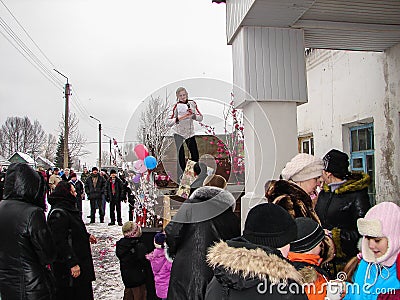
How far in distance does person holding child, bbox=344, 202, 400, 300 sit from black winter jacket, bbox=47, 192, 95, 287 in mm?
2666

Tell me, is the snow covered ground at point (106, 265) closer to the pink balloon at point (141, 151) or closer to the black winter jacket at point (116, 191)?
the black winter jacket at point (116, 191)

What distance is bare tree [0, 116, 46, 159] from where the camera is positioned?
58688mm

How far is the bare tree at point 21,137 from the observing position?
58688 millimetres

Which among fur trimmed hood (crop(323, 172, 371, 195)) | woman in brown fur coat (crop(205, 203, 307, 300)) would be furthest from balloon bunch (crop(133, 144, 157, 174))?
woman in brown fur coat (crop(205, 203, 307, 300))

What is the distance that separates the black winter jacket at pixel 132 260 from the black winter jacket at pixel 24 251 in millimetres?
1162

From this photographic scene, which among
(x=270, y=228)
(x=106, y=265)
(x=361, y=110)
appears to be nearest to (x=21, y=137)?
(x=106, y=265)

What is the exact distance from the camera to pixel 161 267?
421 cm

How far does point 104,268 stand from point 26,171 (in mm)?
4364

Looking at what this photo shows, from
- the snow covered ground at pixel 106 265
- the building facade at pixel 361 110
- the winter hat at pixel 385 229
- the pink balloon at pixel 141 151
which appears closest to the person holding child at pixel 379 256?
the winter hat at pixel 385 229

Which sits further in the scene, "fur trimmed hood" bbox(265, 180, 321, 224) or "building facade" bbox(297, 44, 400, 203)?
"building facade" bbox(297, 44, 400, 203)

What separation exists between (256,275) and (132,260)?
3014 mm

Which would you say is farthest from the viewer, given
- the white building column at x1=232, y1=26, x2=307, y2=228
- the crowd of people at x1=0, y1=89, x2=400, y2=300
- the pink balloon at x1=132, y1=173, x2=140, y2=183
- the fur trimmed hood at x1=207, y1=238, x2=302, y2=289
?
the pink balloon at x1=132, y1=173, x2=140, y2=183

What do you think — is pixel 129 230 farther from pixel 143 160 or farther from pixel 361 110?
pixel 361 110

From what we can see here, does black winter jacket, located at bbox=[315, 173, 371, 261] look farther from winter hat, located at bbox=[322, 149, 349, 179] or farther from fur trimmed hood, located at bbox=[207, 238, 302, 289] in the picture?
fur trimmed hood, located at bbox=[207, 238, 302, 289]
